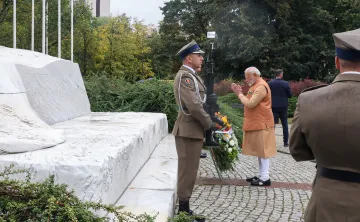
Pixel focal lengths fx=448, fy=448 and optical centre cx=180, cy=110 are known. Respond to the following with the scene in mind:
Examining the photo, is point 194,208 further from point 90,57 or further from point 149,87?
point 90,57

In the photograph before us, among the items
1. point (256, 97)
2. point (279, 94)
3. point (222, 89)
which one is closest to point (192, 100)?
point (256, 97)

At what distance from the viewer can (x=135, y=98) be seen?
9.88 metres

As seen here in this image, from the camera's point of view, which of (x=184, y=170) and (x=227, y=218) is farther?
(x=227, y=218)

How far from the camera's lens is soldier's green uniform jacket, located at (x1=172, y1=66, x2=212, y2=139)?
4.46 meters

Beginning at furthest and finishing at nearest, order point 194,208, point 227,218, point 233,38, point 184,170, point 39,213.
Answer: point 233,38
point 194,208
point 227,218
point 184,170
point 39,213

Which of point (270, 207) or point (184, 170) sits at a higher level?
point (184, 170)

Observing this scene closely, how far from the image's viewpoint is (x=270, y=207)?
5391mm

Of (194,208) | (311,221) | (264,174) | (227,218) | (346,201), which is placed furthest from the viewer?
(264,174)

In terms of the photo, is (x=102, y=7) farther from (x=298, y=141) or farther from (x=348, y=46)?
(x=348, y=46)

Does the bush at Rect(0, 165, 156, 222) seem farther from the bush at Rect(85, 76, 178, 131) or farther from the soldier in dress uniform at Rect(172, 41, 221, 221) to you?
the bush at Rect(85, 76, 178, 131)

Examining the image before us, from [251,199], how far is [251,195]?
21 centimetres

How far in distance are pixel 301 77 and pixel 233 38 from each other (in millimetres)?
5809

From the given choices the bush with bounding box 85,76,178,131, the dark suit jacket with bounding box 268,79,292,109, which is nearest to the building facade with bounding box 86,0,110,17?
the bush with bounding box 85,76,178,131

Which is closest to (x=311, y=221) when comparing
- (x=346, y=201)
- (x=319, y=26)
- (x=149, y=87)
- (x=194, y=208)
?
(x=346, y=201)
